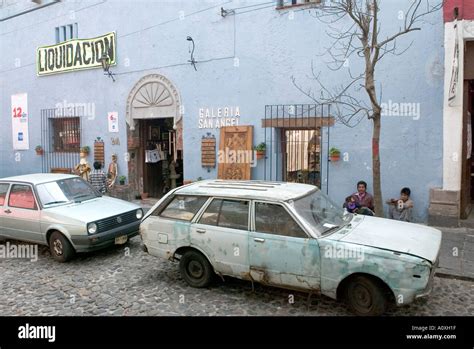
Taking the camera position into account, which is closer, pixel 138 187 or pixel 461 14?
pixel 461 14

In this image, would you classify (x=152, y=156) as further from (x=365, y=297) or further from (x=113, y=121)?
(x=365, y=297)

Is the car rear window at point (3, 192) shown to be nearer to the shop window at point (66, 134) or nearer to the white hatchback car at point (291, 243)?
the white hatchback car at point (291, 243)

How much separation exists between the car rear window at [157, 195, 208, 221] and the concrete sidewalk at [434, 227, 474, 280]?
3.67 metres

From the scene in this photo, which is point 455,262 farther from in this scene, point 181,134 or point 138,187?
point 138,187

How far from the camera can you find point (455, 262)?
643cm

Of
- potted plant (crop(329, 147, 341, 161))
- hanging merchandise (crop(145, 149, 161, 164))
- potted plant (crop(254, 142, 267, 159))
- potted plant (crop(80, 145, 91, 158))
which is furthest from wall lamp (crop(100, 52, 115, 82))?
potted plant (crop(329, 147, 341, 161))

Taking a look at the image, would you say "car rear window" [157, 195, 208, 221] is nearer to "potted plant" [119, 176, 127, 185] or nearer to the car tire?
the car tire

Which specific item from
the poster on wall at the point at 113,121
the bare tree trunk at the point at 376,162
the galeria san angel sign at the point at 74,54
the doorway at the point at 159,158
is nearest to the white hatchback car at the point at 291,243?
the bare tree trunk at the point at 376,162

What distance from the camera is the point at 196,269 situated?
19.1 feet

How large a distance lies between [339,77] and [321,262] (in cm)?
572

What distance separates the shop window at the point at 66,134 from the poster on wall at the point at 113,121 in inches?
63.1

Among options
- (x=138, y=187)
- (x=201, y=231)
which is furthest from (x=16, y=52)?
(x=201, y=231)

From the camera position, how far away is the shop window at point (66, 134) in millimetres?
14109

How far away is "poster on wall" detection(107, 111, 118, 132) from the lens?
12922 mm
